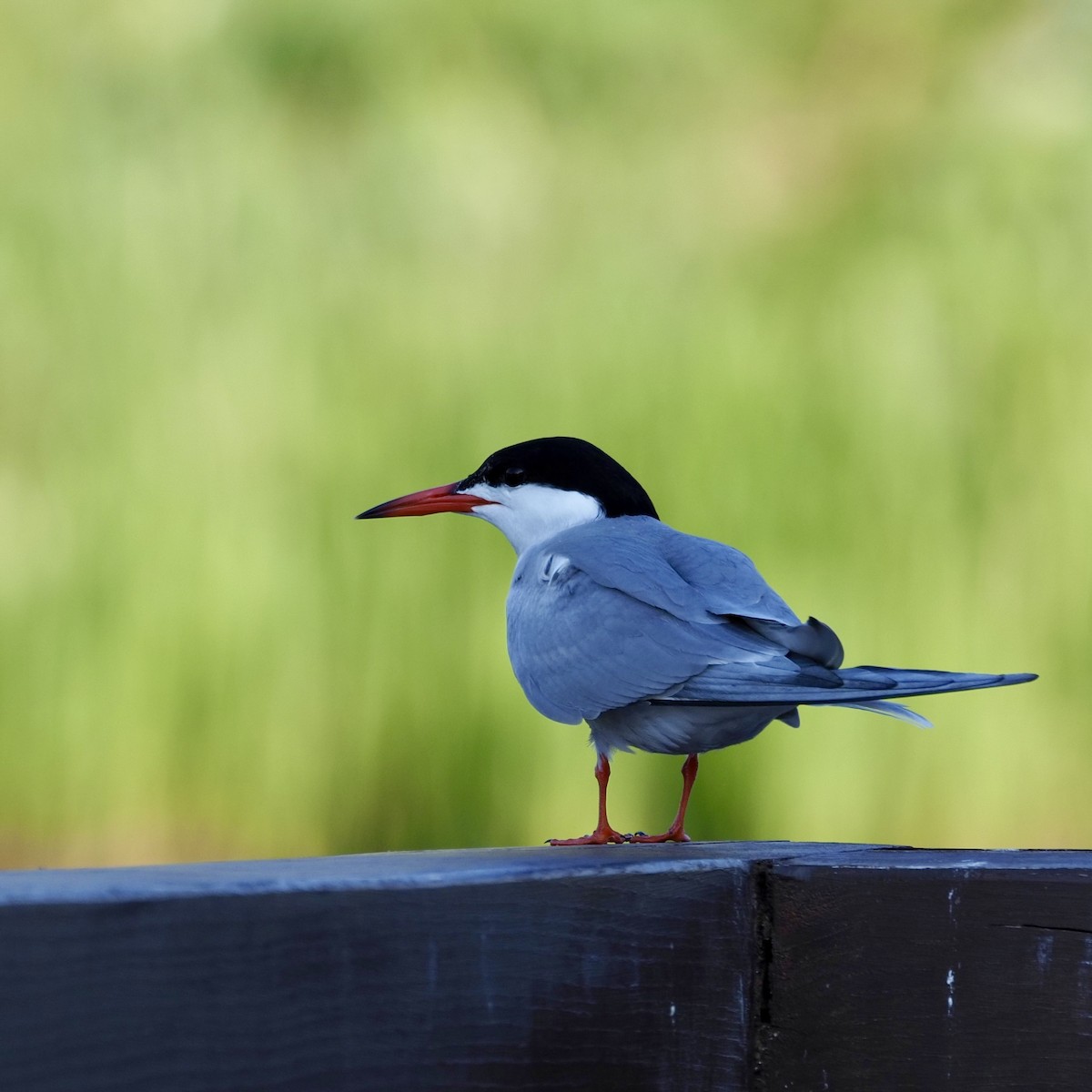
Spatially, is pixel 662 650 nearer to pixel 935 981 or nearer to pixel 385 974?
pixel 935 981

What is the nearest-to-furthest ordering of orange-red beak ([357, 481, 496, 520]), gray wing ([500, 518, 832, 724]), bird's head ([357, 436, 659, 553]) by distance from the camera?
gray wing ([500, 518, 832, 724]) < bird's head ([357, 436, 659, 553]) < orange-red beak ([357, 481, 496, 520])

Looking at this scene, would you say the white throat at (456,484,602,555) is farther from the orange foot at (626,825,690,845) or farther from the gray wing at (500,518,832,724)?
the orange foot at (626,825,690,845)

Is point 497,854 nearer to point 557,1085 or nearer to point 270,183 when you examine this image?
point 557,1085

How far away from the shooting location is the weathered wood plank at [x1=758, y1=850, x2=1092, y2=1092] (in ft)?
4.47

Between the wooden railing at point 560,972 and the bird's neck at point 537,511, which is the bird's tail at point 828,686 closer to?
the wooden railing at point 560,972

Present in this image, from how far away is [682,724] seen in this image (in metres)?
2.19

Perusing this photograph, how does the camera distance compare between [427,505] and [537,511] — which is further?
[427,505]

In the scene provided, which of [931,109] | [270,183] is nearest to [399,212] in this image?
[270,183]

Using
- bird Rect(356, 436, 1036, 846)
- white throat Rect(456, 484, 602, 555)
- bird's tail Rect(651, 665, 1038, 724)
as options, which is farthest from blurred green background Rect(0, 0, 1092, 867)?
bird's tail Rect(651, 665, 1038, 724)

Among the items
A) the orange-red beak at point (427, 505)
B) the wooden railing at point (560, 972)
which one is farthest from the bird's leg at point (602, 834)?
the orange-red beak at point (427, 505)

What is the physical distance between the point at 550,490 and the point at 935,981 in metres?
1.43

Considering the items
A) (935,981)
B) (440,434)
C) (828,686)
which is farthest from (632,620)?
(440,434)

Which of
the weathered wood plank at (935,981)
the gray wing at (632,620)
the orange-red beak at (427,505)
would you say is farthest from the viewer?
the orange-red beak at (427,505)

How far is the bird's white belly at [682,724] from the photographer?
2.16 metres
